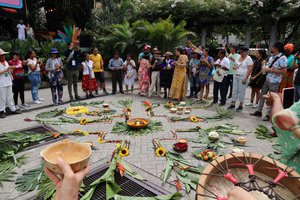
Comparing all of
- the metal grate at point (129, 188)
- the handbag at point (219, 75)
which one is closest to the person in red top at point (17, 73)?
the metal grate at point (129, 188)

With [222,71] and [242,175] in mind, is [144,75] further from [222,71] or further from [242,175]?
[242,175]

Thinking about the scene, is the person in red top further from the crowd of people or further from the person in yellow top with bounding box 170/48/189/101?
the person in yellow top with bounding box 170/48/189/101

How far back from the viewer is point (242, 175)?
1689 millimetres

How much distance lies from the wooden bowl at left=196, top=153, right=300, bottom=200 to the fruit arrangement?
2.32m

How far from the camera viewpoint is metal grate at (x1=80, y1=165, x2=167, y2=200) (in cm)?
309

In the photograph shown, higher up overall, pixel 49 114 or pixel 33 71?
pixel 33 71

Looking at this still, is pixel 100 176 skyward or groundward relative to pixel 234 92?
groundward

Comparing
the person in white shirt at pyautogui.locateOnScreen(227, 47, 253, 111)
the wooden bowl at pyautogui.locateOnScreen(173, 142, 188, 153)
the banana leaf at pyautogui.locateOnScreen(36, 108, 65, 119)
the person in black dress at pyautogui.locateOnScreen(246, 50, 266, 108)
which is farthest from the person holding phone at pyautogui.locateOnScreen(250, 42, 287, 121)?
the banana leaf at pyautogui.locateOnScreen(36, 108, 65, 119)

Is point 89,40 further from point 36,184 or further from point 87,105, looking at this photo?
point 36,184

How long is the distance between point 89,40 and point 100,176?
39.7ft

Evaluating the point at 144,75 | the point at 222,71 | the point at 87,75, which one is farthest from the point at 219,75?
the point at 87,75

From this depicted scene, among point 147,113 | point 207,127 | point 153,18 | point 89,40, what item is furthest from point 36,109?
point 153,18

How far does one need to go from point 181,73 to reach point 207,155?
4.63 metres

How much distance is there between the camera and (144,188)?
3.22m
